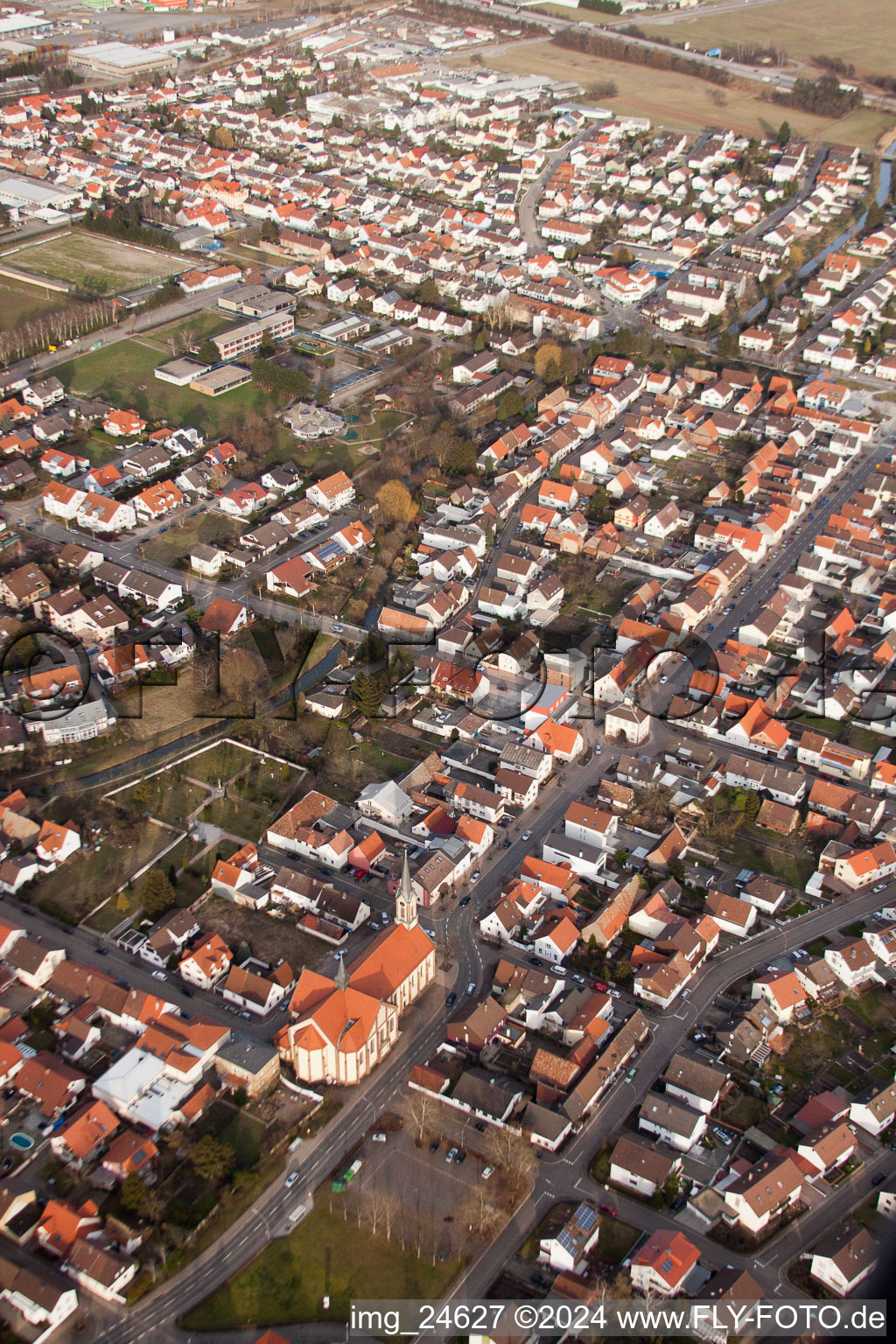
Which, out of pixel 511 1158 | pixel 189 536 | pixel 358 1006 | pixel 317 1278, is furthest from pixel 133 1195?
pixel 189 536

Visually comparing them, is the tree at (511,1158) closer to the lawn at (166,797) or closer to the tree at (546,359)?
the lawn at (166,797)

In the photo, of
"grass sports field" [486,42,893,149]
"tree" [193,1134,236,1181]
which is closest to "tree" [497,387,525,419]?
"tree" [193,1134,236,1181]

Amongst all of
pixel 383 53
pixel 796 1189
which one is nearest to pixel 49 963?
pixel 796 1189

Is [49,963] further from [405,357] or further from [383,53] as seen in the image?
[383,53]

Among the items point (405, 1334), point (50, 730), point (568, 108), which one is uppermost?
point (568, 108)

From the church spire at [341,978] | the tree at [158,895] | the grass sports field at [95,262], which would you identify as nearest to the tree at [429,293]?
the grass sports field at [95,262]

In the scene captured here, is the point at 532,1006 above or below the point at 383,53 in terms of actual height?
below

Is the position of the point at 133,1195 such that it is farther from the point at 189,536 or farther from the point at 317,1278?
the point at 189,536

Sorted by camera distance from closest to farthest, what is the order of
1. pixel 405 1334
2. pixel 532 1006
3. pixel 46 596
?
pixel 405 1334 < pixel 532 1006 < pixel 46 596
